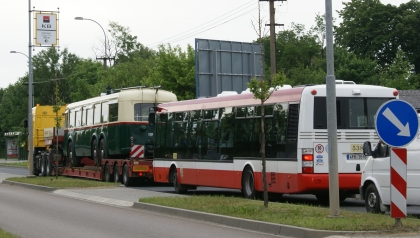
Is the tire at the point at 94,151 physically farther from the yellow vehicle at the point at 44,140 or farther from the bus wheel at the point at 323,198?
the bus wheel at the point at 323,198

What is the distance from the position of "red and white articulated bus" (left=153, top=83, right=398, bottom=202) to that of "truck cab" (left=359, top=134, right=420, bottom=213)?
8.53 feet

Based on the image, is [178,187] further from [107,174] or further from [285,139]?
[107,174]

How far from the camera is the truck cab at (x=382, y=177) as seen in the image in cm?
1598

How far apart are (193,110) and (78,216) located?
7.81 metres

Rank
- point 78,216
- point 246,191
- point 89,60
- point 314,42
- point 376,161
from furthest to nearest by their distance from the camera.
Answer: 1. point 89,60
2. point 314,42
3. point 246,191
4. point 78,216
5. point 376,161

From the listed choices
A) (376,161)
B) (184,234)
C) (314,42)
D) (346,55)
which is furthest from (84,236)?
(314,42)

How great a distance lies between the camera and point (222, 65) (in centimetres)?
4309

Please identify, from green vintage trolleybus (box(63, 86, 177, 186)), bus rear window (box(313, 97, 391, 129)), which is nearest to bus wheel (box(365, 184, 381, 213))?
bus rear window (box(313, 97, 391, 129))

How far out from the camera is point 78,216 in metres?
19.4

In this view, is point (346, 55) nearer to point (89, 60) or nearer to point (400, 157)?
point (400, 157)

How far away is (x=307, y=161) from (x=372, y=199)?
2.94 meters

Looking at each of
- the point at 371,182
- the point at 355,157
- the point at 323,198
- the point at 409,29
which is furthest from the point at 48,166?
the point at 409,29

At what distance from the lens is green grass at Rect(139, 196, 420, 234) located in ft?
44.0

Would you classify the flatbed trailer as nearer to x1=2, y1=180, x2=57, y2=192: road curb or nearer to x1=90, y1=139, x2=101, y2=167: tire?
x1=90, y1=139, x2=101, y2=167: tire
